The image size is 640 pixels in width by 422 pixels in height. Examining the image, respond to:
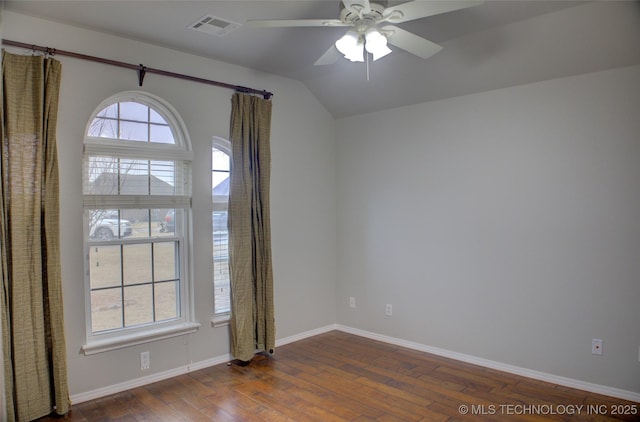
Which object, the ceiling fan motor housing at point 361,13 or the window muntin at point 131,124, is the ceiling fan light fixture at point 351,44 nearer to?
the ceiling fan motor housing at point 361,13

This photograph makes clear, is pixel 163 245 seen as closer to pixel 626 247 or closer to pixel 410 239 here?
pixel 410 239

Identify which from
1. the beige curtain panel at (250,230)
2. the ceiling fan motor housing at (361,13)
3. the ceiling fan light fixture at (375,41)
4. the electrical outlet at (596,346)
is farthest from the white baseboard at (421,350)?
the ceiling fan motor housing at (361,13)

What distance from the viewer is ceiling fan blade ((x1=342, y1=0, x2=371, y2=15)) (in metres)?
2.08

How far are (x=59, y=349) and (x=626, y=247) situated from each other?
155 inches

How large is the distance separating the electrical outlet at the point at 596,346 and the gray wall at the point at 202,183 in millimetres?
2517

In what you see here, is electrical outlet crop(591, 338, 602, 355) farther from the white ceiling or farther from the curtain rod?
the curtain rod

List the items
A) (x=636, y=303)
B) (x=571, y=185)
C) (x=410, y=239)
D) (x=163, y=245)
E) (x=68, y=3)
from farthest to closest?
(x=410, y=239), (x=163, y=245), (x=571, y=185), (x=636, y=303), (x=68, y=3)

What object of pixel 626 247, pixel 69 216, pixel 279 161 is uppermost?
pixel 279 161

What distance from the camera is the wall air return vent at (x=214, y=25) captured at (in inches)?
117

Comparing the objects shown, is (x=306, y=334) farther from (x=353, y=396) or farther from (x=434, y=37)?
(x=434, y=37)

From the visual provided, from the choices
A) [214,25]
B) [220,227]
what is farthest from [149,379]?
[214,25]

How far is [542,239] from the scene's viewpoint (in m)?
3.42

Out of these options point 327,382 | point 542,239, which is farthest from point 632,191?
point 327,382

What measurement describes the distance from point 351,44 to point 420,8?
0.43 metres
